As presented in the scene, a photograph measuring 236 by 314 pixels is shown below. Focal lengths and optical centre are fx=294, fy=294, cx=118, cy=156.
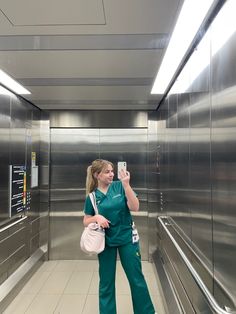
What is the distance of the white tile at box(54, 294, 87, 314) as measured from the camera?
3.22m

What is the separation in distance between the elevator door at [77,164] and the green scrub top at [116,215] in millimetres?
2429

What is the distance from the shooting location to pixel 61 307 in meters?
3.32

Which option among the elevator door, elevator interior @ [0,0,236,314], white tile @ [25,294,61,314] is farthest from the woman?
the elevator door

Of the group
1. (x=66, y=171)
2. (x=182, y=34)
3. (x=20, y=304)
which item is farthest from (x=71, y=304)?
(x=182, y=34)

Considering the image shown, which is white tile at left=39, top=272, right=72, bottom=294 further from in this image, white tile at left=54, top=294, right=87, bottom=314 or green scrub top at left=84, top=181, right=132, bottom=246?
green scrub top at left=84, top=181, right=132, bottom=246

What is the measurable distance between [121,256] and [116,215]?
386mm

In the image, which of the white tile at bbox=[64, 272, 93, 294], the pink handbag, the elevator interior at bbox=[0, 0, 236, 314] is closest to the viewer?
the elevator interior at bbox=[0, 0, 236, 314]

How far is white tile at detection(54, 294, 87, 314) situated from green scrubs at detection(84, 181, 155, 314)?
2.26 ft

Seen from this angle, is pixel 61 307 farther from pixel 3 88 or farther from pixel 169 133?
pixel 3 88

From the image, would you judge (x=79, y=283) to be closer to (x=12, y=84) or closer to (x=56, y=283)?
(x=56, y=283)

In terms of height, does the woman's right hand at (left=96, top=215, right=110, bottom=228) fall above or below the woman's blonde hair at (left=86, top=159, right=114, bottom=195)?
below

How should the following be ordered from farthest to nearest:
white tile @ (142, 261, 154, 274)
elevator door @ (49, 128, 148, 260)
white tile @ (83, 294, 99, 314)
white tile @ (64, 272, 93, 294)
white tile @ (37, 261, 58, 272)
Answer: elevator door @ (49, 128, 148, 260)
white tile @ (37, 261, 58, 272)
white tile @ (142, 261, 154, 274)
white tile @ (64, 272, 93, 294)
white tile @ (83, 294, 99, 314)

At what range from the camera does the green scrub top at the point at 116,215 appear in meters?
2.67

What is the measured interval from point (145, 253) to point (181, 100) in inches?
122
